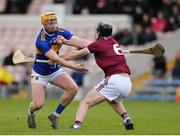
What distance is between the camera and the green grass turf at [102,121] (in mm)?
16844

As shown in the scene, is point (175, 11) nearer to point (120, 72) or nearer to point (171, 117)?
point (171, 117)

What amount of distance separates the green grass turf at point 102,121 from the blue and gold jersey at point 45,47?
3.92 feet

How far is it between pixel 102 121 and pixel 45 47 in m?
3.77

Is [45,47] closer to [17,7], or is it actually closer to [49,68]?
[49,68]

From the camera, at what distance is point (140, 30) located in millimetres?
35406

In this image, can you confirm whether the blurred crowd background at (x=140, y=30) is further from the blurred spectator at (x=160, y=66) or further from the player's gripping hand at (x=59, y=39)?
the player's gripping hand at (x=59, y=39)

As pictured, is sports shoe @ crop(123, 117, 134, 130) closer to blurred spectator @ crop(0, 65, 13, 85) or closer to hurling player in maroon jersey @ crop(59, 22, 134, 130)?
hurling player in maroon jersey @ crop(59, 22, 134, 130)

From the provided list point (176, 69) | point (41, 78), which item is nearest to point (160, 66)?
point (176, 69)

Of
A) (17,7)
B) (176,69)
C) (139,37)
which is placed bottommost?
(176,69)

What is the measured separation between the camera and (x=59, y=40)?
17375 mm

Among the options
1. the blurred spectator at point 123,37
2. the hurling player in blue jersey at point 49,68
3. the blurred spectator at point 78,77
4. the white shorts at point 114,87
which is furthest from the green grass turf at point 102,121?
the blurred spectator at point 123,37

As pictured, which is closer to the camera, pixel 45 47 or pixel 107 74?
pixel 107 74

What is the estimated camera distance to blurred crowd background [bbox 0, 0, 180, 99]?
33188mm

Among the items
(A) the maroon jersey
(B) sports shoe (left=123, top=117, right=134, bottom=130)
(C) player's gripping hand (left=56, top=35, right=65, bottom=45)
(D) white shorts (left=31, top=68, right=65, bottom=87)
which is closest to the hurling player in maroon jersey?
(A) the maroon jersey
